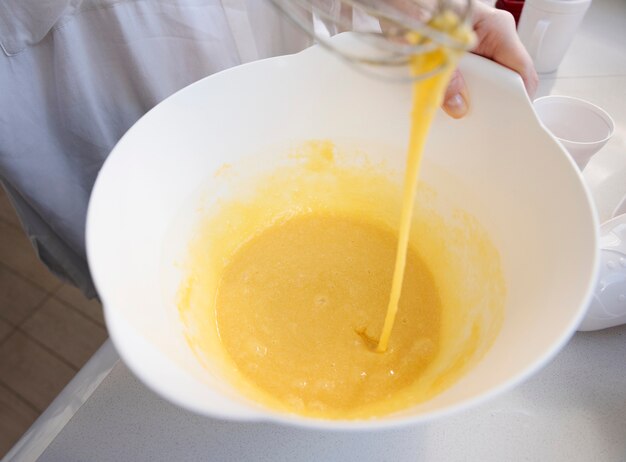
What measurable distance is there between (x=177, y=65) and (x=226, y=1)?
134mm

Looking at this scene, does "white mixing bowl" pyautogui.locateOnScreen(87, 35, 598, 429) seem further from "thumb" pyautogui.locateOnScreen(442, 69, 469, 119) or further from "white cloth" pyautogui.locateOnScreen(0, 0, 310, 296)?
"white cloth" pyautogui.locateOnScreen(0, 0, 310, 296)

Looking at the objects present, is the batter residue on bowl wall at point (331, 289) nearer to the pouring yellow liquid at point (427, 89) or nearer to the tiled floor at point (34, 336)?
the pouring yellow liquid at point (427, 89)

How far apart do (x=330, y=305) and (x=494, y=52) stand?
44 cm

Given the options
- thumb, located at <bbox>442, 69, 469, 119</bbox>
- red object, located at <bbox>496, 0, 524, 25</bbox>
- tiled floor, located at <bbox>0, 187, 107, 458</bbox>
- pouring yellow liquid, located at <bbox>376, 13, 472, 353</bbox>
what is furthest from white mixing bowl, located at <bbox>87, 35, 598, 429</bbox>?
tiled floor, located at <bbox>0, 187, 107, 458</bbox>

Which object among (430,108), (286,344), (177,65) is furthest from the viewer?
(177,65)

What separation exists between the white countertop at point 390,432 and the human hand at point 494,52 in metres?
0.37

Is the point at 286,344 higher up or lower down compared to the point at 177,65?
lower down

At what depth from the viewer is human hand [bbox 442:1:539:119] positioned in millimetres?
634

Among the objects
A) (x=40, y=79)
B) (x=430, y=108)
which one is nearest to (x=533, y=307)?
(x=430, y=108)

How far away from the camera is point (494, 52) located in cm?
67

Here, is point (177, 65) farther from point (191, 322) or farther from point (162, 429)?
point (162, 429)

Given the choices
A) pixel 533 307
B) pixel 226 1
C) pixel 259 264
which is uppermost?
pixel 226 1

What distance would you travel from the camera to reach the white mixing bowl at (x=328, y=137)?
425 mm

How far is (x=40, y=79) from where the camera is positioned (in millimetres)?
790
